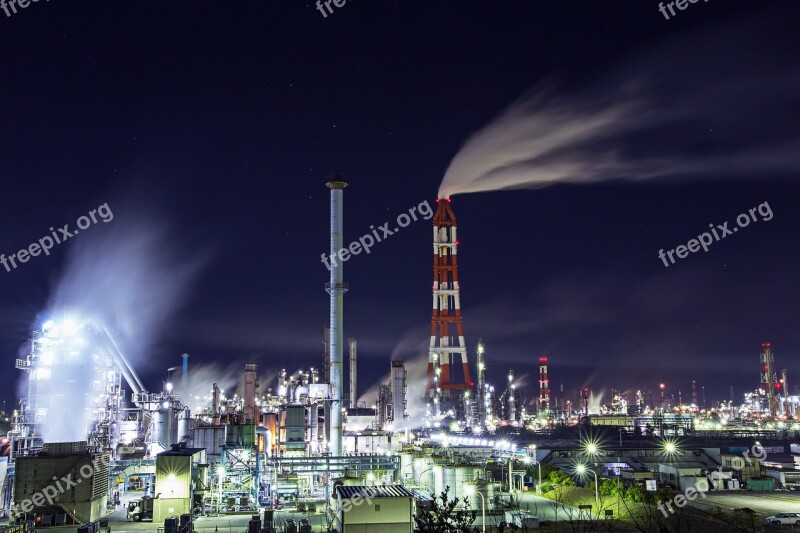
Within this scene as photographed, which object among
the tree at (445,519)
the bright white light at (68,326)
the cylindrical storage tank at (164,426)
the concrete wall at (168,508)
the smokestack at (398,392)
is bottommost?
the concrete wall at (168,508)

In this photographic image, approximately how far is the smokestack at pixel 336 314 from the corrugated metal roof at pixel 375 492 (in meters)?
27.7

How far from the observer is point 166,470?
37.5 meters

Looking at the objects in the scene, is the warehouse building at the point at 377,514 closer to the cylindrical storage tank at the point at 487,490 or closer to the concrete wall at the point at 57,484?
the cylindrical storage tank at the point at 487,490

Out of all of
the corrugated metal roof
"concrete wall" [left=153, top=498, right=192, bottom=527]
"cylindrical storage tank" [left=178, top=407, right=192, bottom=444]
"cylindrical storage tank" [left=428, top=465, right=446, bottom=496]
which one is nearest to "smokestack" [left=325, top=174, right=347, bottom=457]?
"cylindrical storage tank" [left=178, top=407, right=192, bottom=444]

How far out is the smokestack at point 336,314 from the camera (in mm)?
63188

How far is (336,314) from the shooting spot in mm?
65000

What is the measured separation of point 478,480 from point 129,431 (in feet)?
125

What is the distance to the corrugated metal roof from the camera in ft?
105

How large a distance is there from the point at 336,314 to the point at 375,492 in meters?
33.2

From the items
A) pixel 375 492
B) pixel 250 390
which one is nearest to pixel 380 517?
pixel 375 492

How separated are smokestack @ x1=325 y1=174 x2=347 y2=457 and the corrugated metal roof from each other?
27.7 m

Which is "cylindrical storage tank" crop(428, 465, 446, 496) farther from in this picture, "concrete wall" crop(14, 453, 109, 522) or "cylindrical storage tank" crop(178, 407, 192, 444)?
"cylindrical storage tank" crop(178, 407, 192, 444)

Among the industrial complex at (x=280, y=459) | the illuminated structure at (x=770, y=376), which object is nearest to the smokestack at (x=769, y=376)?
the illuminated structure at (x=770, y=376)

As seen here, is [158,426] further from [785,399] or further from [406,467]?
[785,399]
